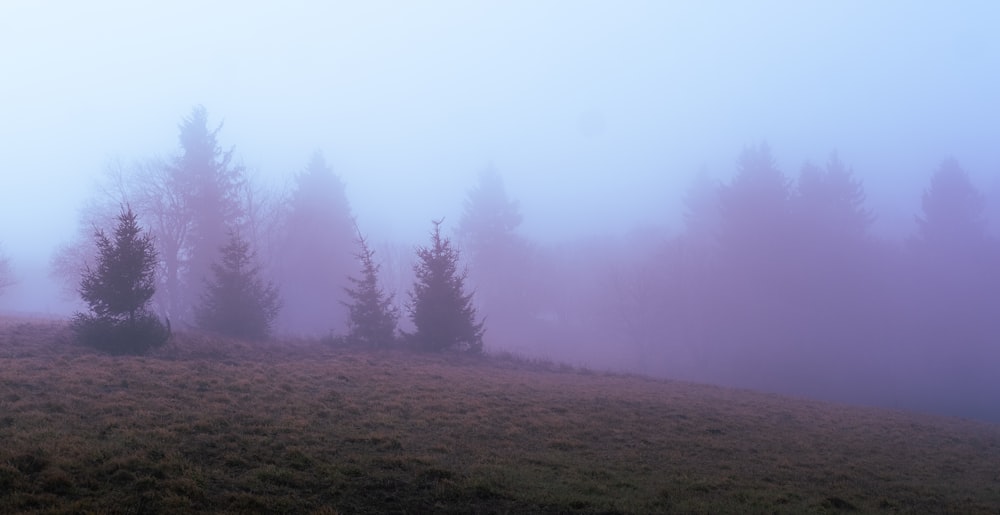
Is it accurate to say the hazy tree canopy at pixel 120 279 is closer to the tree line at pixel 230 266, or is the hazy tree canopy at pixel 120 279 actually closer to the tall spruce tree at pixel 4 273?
the tree line at pixel 230 266

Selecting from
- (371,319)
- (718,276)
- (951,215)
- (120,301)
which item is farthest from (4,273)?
(951,215)

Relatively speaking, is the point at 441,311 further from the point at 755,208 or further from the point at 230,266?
the point at 755,208

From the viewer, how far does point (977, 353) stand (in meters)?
53.0

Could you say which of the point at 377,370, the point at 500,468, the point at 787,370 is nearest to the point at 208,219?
the point at 377,370

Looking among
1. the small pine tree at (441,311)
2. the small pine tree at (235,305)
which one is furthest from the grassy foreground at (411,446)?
the small pine tree at (441,311)

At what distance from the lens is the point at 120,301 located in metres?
23.3

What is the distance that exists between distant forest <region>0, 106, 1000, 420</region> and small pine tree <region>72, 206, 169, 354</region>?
23.9 metres

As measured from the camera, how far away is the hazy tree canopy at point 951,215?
6244 cm

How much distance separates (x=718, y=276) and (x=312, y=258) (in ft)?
134

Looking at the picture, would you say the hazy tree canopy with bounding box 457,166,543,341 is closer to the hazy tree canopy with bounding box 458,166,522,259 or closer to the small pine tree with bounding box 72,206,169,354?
the hazy tree canopy with bounding box 458,166,522,259

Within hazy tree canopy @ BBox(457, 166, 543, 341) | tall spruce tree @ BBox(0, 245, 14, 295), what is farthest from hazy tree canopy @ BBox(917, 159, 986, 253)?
tall spruce tree @ BBox(0, 245, 14, 295)

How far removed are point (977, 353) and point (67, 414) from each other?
65.1m

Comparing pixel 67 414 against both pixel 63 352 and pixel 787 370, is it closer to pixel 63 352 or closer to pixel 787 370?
pixel 63 352

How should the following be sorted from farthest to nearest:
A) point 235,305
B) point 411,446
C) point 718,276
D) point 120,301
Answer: point 718,276
point 235,305
point 120,301
point 411,446
